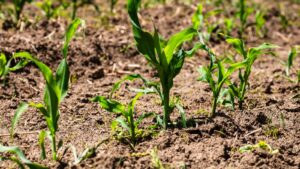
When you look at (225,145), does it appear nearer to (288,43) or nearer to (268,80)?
(268,80)

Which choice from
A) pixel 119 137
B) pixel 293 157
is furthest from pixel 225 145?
pixel 119 137

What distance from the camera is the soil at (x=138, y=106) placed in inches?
105

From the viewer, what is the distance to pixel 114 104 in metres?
2.80

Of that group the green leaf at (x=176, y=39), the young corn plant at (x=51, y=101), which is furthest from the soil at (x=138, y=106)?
the green leaf at (x=176, y=39)

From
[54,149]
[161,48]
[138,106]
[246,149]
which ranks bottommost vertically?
[246,149]

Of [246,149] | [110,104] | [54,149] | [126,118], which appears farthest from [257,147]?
[54,149]

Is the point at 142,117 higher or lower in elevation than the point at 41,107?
lower

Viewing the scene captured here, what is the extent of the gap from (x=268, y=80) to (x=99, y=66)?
50.2 inches

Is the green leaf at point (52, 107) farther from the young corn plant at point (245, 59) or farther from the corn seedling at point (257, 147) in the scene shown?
the young corn plant at point (245, 59)

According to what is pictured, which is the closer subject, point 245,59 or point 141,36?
point 141,36

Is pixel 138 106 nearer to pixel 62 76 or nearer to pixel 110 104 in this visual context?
pixel 110 104

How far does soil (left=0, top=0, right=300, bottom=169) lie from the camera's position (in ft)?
8.77

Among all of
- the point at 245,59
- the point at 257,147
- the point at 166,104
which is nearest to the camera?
the point at 257,147

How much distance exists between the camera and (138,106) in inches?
131
